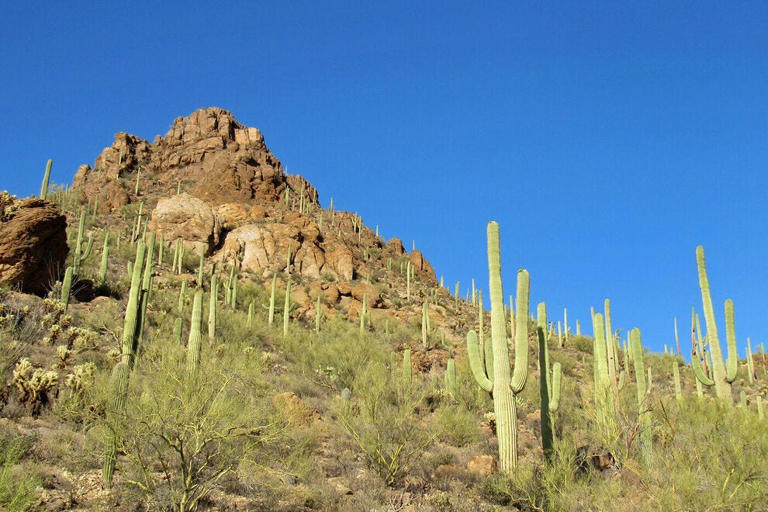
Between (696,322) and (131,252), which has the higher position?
(131,252)

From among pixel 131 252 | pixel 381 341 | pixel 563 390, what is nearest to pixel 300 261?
pixel 131 252

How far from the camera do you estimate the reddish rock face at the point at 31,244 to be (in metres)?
19.1

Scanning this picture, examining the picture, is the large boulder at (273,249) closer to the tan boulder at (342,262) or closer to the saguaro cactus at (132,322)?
the tan boulder at (342,262)

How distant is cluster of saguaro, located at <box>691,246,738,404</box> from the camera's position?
1404 centimetres

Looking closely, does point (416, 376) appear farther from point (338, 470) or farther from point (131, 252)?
point (131, 252)

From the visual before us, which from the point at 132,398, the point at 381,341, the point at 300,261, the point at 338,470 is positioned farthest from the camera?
the point at 300,261

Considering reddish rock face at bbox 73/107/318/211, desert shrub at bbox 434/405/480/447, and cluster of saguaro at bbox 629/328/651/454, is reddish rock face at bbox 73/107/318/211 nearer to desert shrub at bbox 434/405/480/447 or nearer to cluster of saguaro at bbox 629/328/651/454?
desert shrub at bbox 434/405/480/447

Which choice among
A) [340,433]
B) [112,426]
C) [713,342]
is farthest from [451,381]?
[112,426]

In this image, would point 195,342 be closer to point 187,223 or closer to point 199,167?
point 187,223

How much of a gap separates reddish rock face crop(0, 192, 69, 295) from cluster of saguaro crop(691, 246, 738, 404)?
68.0ft

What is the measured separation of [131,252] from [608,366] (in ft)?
86.9

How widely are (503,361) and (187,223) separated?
31.6 meters

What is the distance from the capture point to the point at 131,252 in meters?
31.8

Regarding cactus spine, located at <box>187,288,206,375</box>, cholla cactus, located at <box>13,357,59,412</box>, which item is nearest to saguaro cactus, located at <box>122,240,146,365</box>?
cactus spine, located at <box>187,288,206,375</box>
